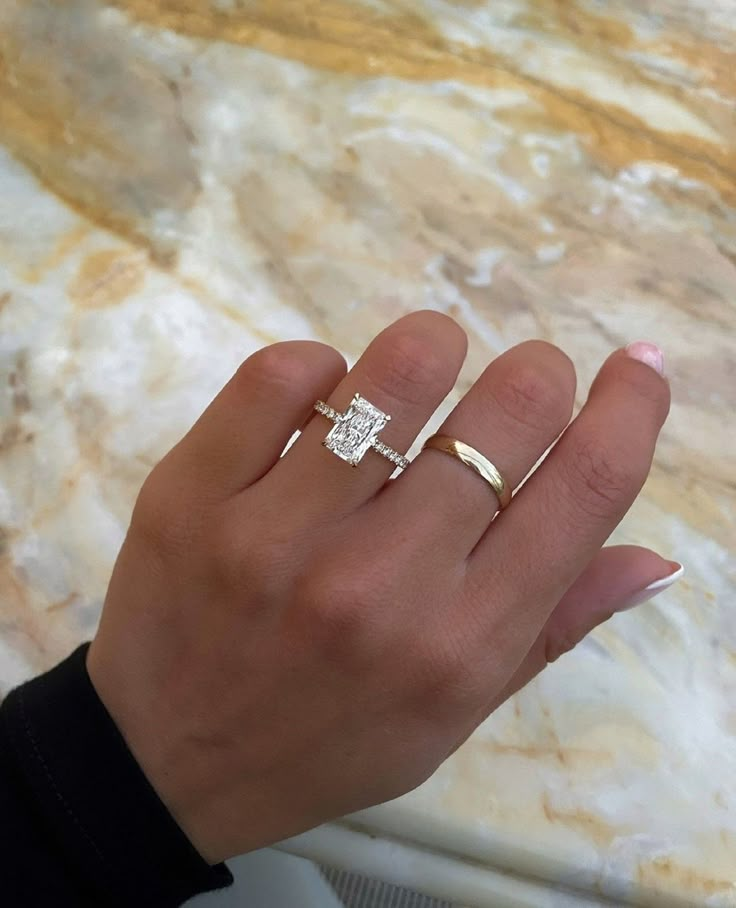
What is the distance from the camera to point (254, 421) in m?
0.46

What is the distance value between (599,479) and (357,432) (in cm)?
13

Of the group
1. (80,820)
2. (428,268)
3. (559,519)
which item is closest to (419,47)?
(428,268)

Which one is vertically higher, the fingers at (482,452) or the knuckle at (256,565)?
the fingers at (482,452)

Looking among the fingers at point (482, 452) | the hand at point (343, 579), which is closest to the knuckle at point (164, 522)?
the hand at point (343, 579)

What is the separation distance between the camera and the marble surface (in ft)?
1.63

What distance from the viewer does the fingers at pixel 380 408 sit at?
443mm

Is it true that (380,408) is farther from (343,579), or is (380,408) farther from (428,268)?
(428,268)

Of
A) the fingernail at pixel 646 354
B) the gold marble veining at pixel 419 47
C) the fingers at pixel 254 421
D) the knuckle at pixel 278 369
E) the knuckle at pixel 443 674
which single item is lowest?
the knuckle at pixel 443 674

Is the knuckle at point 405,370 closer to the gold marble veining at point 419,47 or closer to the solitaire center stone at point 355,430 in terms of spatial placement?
the solitaire center stone at point 355,430

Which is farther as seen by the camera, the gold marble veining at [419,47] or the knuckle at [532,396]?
the gold marble veining at [419,47]

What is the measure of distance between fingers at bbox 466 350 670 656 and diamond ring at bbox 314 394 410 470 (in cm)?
7

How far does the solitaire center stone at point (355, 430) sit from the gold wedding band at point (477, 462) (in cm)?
4

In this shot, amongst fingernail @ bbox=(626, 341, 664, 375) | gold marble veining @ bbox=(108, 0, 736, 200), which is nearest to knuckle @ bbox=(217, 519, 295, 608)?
fingernail @ bbox=(626, 341, 664, 375)

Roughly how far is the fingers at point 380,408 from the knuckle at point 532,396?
0.11ft
